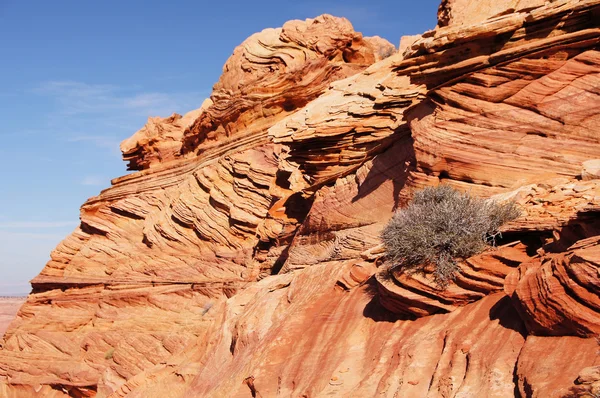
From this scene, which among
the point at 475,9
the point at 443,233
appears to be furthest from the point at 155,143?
the point at 443,233

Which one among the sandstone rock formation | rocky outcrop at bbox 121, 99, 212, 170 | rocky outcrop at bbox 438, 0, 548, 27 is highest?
rocky outcrop at bbox 438, 0, 548, 27

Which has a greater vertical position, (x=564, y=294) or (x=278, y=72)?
(x=278, y=72)

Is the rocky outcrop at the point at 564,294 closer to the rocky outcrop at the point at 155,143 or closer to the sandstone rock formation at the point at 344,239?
the sandstone rock formation at the point at 344,239

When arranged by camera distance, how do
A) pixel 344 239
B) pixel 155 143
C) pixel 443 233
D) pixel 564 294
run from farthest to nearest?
pixel 155 143
pixel 344 239
pixel 443 233
pixel 564 294

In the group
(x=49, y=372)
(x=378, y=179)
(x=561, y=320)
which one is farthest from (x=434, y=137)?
(x=49, y=372)

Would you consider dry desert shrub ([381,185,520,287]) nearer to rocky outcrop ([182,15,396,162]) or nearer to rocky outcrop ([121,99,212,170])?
rocky outcrop ([182,15,396,162])

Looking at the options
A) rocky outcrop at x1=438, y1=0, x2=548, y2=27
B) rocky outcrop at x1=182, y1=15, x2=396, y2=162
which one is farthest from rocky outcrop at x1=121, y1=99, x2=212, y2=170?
rocky outcrop at x1=438, y1=0, x2=548, y2=27

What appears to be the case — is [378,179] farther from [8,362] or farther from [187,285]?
[8,362]

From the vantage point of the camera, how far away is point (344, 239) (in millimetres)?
16891

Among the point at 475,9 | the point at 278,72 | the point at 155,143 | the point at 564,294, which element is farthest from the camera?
the point at 155,143

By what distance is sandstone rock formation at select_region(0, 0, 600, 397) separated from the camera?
27.8 feet

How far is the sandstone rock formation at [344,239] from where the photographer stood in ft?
27.8

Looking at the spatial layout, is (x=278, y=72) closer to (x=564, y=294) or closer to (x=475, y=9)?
(x=475, y=9)

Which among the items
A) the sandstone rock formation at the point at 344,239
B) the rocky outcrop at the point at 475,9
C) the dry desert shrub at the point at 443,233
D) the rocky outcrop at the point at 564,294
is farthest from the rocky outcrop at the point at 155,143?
the rocky outcrop at the point at 564,294
